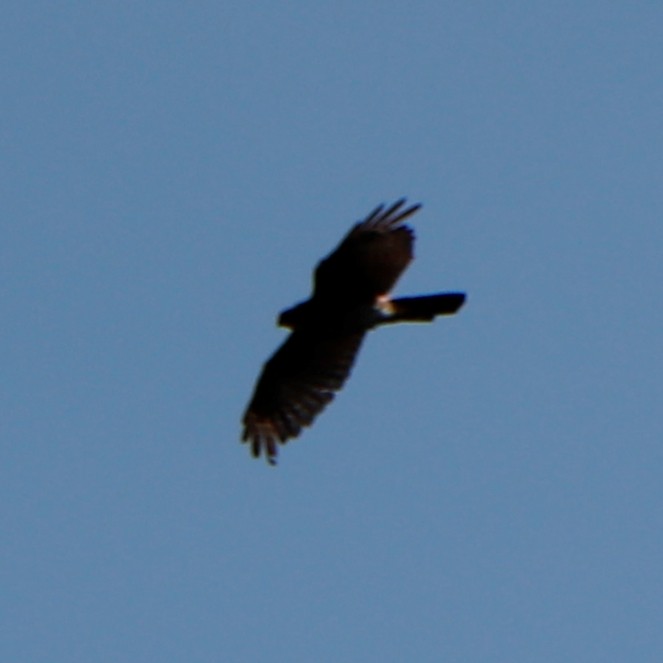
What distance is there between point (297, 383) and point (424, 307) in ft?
4.25

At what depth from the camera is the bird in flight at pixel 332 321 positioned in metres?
16.4

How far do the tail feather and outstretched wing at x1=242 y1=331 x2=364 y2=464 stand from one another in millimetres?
503

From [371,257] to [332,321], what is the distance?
0.69m

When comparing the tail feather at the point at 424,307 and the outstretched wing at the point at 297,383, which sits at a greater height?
the tail feather at the point at 424,307

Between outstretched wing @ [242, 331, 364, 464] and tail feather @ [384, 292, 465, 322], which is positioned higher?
tail feather @ [384, 292, 465, 322]

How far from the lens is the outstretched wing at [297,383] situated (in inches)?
657

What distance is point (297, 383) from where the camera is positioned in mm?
16688

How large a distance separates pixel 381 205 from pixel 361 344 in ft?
4.00

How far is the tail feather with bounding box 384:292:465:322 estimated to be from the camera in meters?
16.1

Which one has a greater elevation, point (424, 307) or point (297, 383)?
point (424, 307)

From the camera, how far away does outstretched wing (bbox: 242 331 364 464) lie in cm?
1669

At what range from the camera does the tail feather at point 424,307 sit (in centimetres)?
1611

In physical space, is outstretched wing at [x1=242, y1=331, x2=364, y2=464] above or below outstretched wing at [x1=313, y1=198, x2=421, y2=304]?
below

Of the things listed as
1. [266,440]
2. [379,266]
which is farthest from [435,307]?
[266,440]
